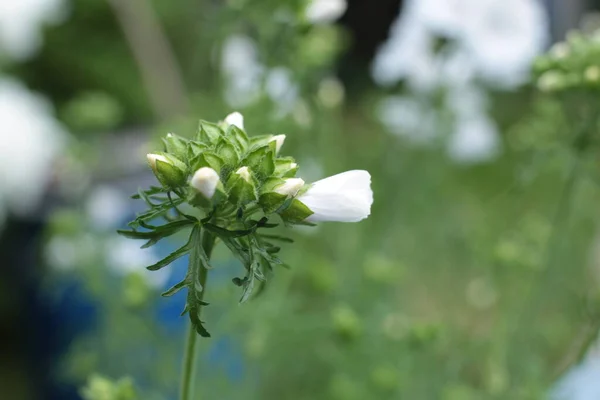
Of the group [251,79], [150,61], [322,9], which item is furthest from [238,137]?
[150,61]

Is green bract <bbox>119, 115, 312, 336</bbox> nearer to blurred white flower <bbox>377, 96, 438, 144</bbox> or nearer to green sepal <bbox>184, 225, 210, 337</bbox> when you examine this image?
green sepal <bbox>184, 225, 210, 337</bbox>

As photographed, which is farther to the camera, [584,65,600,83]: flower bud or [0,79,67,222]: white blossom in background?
[0,79,67,222]: white blossom in background

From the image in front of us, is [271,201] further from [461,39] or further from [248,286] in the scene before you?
[461,39]

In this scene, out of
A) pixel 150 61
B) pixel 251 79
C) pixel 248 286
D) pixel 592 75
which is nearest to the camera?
pixel 248 286

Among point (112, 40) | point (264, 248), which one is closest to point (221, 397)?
point (264, 248)

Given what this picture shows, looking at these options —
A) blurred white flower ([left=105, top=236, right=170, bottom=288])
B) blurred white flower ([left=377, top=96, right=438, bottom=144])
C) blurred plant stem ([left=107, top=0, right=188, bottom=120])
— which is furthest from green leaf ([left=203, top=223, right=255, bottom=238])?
blurred plant stem ([left=107, top=0, right=188, bottom=120])

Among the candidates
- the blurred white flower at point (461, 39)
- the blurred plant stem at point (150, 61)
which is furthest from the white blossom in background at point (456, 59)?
the blurred plant stem at point (150, 61)

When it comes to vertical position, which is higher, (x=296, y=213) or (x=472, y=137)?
(x=472, y=137)

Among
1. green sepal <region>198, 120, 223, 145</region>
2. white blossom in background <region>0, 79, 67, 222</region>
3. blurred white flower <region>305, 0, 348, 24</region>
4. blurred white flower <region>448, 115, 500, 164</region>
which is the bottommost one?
green sepal <region>198, 120, 223, 145</region>
